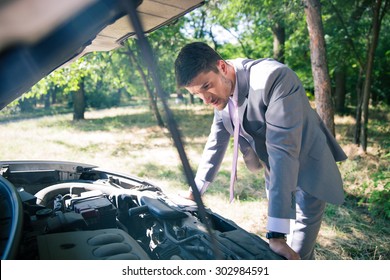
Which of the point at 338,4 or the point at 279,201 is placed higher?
the point at 338,4

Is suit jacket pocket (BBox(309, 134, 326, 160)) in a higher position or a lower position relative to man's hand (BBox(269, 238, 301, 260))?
higher

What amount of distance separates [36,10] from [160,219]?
1217 mm

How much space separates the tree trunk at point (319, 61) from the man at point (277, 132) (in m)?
2.78

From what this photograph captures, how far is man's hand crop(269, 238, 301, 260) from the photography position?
1408mm

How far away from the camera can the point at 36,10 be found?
2.86 ft

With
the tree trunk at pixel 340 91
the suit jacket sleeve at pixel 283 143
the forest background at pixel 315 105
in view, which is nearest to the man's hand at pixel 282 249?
the suit jacket sleeve at pixel 283 143

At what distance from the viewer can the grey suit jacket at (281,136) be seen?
149 centimetres

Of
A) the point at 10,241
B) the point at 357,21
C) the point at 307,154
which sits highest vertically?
the point at 357,21

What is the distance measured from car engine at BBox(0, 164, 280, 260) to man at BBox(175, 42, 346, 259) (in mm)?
273

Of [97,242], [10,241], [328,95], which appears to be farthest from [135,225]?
[328,95]

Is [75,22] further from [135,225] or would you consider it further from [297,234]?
[297,234]

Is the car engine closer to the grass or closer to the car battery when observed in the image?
the car battery

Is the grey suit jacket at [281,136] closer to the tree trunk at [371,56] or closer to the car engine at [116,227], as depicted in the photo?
the car engine at [116,227]

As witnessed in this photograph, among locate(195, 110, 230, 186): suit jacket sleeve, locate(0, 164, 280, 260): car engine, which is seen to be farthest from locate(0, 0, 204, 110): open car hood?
locate(195, 110, 230, 186): suit jacket sleeve
